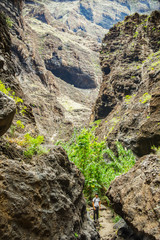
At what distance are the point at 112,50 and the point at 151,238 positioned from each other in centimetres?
3613

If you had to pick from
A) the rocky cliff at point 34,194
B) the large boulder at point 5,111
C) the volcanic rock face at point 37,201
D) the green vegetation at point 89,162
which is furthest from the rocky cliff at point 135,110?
the large boulder at point 5,111

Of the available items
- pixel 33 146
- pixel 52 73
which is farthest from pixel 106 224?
pixel 52 73

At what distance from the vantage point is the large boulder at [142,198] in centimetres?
551

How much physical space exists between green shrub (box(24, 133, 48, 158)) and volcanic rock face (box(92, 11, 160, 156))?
8.74m

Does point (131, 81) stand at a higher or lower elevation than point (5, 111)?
higher

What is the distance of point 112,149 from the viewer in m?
19.7

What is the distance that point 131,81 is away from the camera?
27328 millimetres

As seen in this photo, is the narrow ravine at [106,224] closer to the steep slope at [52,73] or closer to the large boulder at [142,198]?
the large boulder at [142,198]

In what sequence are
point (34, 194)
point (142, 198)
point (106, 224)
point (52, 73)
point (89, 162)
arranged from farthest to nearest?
1. point (52, 73)
2. point (89, 162)
3. point (106, 224)
4. point (142, 198)
5. point (34, 194)

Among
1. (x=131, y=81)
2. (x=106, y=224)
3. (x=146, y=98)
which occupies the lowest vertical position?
(x=106, y=224)

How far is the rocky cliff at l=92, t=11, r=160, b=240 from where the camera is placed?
20.3ft

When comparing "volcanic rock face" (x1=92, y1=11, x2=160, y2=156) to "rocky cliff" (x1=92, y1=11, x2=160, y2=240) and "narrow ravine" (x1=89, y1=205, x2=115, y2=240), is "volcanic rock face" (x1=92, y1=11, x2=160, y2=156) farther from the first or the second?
"narrow ravine" (x1=89, y1=205, x2=115, y2=240)

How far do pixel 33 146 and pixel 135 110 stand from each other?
48.6 feet

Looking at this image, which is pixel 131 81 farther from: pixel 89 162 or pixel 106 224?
pixel 106 224
